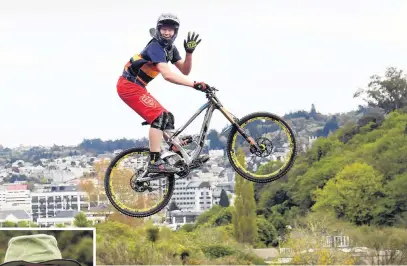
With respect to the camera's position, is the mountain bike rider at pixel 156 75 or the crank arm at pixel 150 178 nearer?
the mountain bike rider at pixel 156 75

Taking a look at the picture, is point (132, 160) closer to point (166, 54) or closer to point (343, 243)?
point (166, 54)

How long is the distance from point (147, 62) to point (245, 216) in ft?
316

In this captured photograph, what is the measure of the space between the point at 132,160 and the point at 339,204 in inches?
4238

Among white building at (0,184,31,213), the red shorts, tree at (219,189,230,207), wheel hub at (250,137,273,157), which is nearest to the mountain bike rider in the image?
the red shorts

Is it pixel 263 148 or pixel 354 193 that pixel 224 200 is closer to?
pixel 354 193

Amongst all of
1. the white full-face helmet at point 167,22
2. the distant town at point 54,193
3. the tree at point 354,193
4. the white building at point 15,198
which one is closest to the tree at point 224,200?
the distant town at point 54,193

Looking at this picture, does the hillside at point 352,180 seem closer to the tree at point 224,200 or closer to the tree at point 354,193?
the tree at point 354,193

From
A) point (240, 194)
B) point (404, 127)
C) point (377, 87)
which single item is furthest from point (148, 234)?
point (404, 127)

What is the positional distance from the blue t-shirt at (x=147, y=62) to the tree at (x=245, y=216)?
87.3 m

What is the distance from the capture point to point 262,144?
11.0 meters

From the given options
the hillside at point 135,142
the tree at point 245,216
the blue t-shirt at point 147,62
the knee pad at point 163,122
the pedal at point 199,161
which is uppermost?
the hillside at point 135,142

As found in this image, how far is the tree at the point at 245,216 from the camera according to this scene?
4028 inches

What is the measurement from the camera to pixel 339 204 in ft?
388

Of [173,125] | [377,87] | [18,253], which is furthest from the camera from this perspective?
[377,87]
